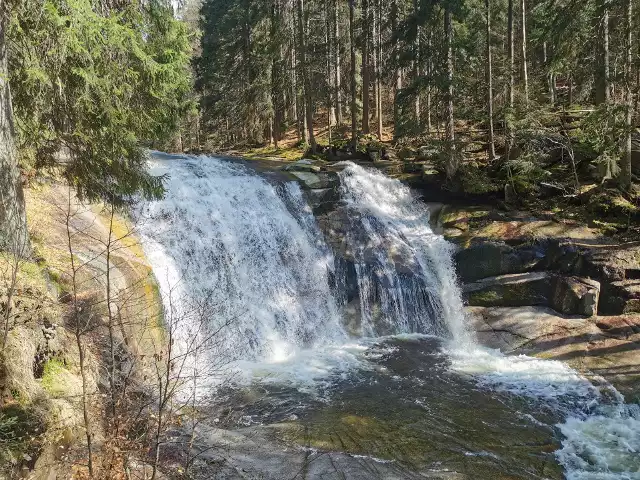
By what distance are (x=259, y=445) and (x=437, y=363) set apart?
17.8 feet

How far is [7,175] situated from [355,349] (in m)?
8.38

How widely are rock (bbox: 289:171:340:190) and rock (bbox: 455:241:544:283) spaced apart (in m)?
5.21

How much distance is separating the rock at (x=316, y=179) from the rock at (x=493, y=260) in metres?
5.21

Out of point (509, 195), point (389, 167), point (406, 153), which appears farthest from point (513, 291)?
point (406, 153)

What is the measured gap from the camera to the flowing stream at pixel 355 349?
7.44 metres

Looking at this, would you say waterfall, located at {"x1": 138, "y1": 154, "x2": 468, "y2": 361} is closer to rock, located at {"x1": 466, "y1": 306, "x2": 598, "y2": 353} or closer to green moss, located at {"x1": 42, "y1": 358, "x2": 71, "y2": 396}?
rock, located at {"x1": 466, "y1": 306, "x2": 598, "y2": 353}

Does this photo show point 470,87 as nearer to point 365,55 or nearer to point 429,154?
point 429,154

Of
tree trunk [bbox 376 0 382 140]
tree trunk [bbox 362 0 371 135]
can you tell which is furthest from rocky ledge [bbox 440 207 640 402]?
tree trunk [bbox 362 0 371 135]

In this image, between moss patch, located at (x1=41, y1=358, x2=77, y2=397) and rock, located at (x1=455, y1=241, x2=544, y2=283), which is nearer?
moss patch, located at (x1=41, y1=358, x2=77, y2=397)

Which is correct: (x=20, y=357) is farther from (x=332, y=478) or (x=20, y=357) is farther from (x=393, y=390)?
(x=393, y=390)

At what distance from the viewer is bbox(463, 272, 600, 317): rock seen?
1231cm

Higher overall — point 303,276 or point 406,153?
point 406,153

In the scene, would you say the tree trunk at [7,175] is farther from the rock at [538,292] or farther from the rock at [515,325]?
the rock at [538,292]

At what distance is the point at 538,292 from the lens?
13.1 metres
